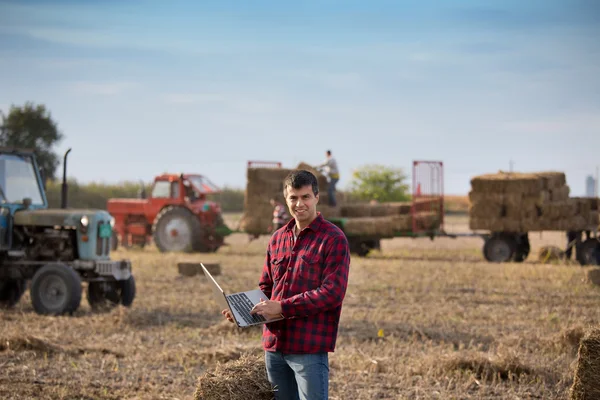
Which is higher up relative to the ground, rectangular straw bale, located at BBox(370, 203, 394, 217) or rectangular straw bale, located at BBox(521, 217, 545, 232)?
rectangular straw bale, located at BBox(370, 203, 394, 217)

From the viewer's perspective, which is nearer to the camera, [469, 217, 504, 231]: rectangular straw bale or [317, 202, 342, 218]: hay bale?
[469, 217, 504, 231]: rectangular straw bale

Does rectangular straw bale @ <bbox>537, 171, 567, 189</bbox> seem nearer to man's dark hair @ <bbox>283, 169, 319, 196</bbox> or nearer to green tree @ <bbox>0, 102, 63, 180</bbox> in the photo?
man's dark hair @ <bbox>283, 169, 319, 196</bbox>

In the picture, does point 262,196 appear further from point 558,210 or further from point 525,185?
point 558,210

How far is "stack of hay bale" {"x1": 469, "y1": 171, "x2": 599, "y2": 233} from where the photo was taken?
18562 millimetres

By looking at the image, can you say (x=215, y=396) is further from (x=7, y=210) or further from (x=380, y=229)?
(x=380, y=229)

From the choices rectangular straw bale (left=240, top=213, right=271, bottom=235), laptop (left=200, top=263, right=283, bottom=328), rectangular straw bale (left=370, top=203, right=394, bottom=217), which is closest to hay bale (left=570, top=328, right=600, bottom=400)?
laptop (left=200, top=263, right=283, bottom=328)

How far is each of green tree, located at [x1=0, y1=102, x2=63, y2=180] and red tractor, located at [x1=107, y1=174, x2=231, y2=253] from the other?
19.9 metres

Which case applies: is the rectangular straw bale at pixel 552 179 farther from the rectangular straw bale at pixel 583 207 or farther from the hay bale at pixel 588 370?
the hay bale at pixel 588 370

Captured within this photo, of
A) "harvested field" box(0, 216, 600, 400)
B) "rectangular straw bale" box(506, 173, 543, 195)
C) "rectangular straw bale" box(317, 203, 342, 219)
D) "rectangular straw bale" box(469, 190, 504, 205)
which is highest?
"rectangular straw bale" box(506, 173, 543, 195)

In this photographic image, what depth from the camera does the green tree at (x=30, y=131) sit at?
42188 mm

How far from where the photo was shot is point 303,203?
13.3 ft

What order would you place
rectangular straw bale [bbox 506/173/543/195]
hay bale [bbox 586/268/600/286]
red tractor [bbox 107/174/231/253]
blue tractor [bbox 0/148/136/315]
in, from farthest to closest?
red tractor [bbox 107/174/231/253], rectangular straw bale [bbox 506/173/543/195], hay bale [bbox 586/268/600/286], blue tractor [bbox 0/148/136/315]

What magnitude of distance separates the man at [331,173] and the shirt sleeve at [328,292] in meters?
16.0

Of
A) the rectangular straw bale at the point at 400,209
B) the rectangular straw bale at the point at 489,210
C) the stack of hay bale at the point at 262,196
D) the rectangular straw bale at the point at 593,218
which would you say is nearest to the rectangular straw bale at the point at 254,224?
the stack of hay bale at the point at 262,196
